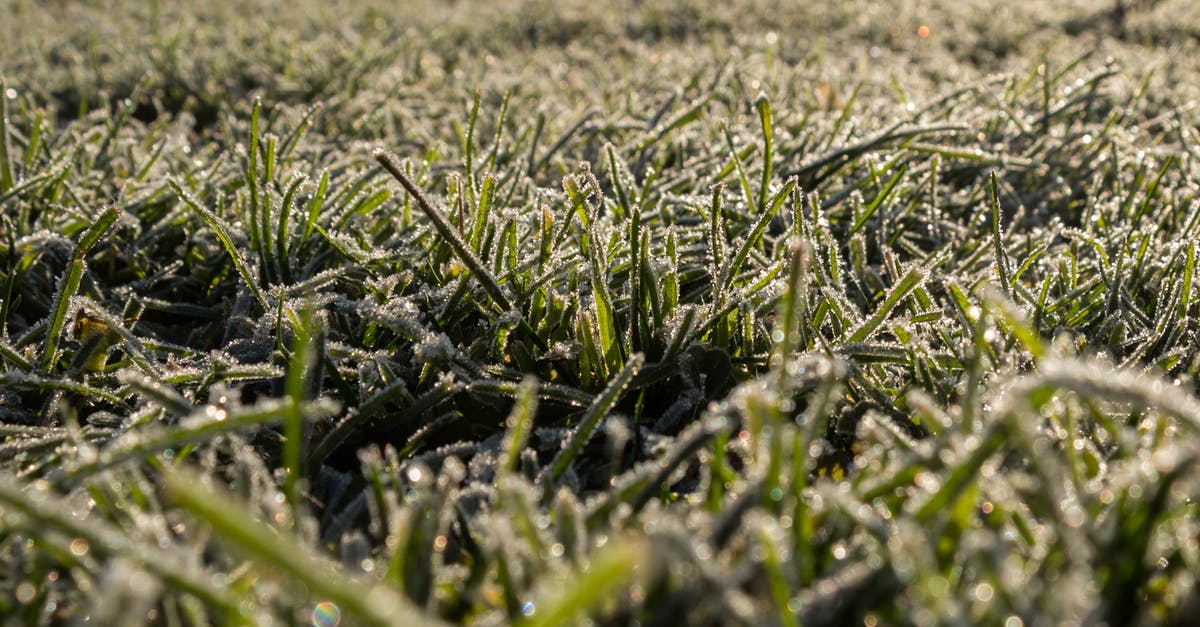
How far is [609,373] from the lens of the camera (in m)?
1.21

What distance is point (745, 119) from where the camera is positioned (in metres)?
2.51

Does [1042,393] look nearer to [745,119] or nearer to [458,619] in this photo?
[458,619]

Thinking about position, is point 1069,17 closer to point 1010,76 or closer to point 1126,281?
point 1010,76

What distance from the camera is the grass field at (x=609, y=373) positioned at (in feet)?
2.28

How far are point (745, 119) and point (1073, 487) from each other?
1.83 meters

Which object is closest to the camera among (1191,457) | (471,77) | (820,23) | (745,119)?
(1191,457)

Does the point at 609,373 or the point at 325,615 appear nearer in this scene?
the point at 325,615

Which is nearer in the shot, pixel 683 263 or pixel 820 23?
pixel 683 263

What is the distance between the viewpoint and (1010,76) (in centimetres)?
230

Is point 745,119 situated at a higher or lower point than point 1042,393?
lower

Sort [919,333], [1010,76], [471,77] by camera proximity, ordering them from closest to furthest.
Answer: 1. [919,333]
2. [1010,76]
3. [471,77]

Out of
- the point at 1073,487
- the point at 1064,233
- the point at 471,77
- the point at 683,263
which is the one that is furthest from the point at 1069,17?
the point at 1073,487

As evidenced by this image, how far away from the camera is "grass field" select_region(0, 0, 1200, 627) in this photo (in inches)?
27.3

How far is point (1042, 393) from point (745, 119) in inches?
76.6
